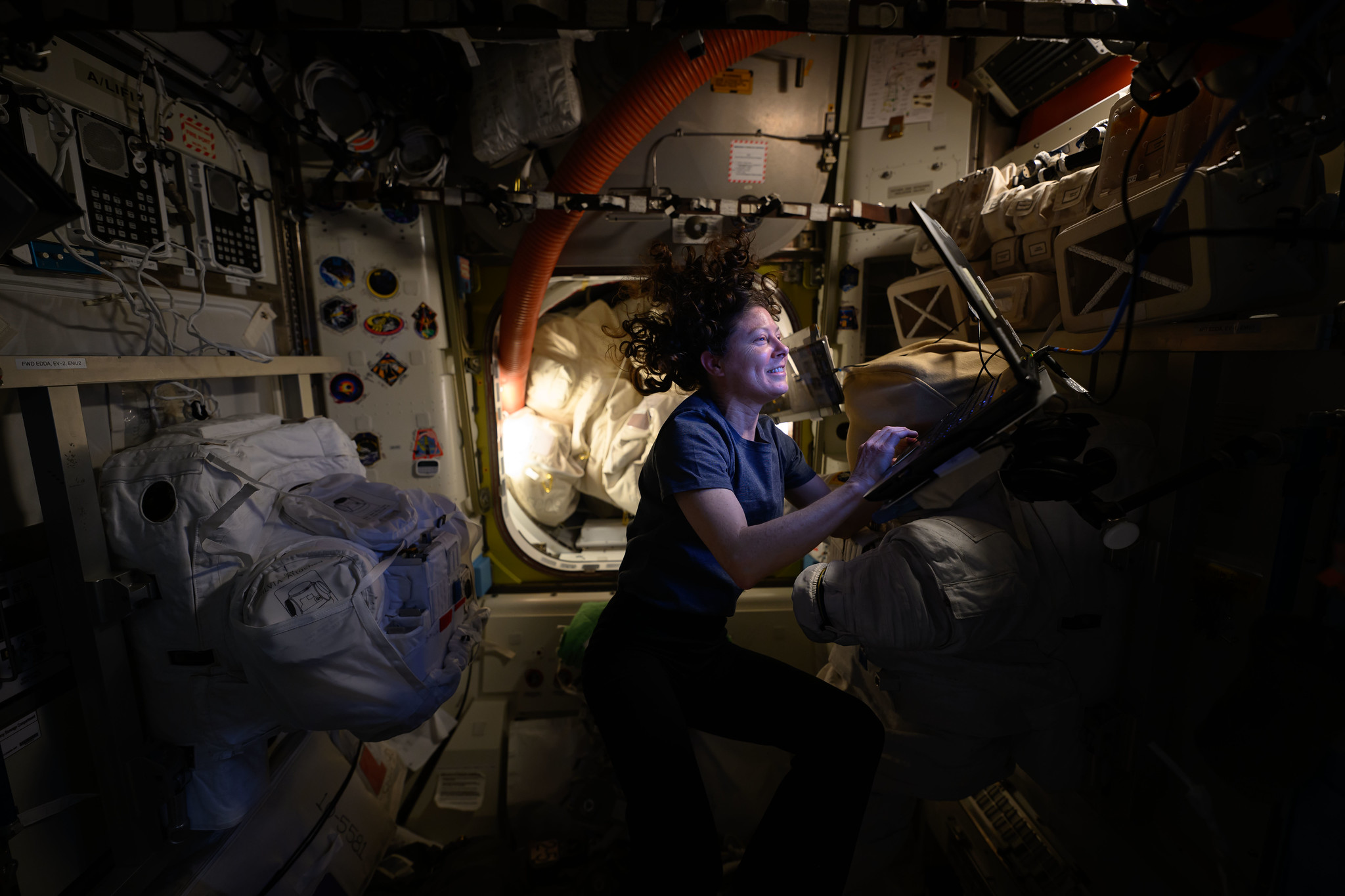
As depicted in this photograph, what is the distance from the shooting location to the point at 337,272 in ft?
8.11

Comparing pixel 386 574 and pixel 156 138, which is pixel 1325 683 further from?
pixel 156 138

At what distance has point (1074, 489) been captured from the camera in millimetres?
1127

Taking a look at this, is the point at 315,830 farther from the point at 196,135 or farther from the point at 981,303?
the point at 981,303

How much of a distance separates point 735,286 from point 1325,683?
1581 millimetres

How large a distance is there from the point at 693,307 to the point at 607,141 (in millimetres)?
922

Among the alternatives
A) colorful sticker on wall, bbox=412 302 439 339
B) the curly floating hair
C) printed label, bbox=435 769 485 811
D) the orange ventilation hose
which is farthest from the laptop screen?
printed label, bbox=435 769 485 811

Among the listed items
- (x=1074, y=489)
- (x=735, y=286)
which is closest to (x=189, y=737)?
(x=735, y=286)

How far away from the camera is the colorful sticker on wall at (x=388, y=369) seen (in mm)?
2572

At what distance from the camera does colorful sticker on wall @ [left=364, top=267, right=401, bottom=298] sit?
2.50 meters

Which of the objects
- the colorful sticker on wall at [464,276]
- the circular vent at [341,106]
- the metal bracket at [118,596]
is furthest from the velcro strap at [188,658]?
the circular vent at [341,106]

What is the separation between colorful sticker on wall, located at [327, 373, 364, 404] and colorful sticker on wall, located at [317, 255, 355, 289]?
0.41m

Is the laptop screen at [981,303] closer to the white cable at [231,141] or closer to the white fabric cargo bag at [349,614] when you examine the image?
the white fabric cargo bag at [349,614]

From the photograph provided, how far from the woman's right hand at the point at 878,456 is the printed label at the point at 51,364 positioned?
6.48 feet

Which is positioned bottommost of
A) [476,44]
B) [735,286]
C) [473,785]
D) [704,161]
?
[473,785]
